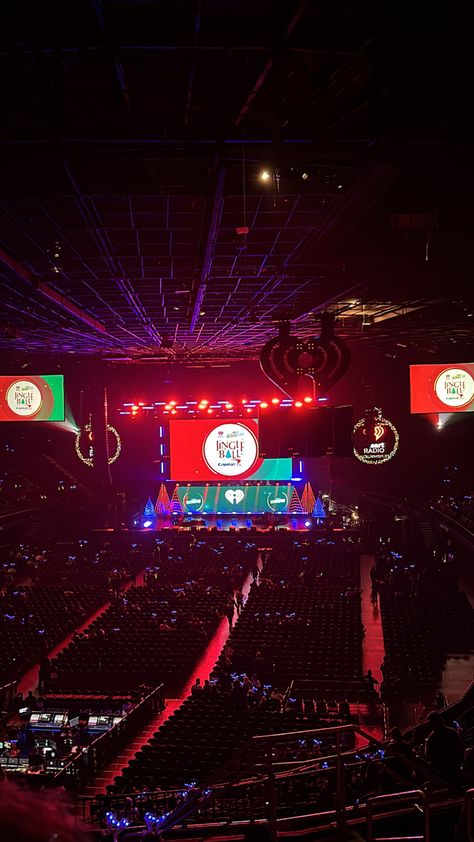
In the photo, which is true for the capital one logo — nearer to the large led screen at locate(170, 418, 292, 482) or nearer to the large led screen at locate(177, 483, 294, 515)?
the large led screen at locate(177, 483, 294, 515)

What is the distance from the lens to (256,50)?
5.71 metres

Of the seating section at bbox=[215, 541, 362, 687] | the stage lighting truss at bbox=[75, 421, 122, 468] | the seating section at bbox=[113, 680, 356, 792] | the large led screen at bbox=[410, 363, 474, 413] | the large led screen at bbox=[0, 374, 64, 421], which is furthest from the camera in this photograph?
the stage lighting truss at bbox=[75, 421, 122, 468]

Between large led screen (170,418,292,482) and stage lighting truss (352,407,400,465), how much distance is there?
17.3 feet

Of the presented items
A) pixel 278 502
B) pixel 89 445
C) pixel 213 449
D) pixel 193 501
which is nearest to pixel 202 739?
pixel 89 445

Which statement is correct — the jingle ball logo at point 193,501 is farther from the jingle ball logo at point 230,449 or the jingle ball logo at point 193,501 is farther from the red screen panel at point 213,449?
the jingle ball logo at point 230,449

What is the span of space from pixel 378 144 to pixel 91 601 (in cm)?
2176

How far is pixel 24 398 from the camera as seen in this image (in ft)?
86.4

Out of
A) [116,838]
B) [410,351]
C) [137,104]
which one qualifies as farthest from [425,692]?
[410,351]

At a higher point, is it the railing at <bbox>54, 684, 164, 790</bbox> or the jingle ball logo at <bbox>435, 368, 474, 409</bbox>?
the jingle ball logo at <bbox>435, 368, 474, 409</bbox>

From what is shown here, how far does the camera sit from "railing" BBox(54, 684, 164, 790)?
12445 mm

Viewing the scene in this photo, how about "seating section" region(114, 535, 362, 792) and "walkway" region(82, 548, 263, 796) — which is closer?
"seating section" region(114, 535, 362, 792)

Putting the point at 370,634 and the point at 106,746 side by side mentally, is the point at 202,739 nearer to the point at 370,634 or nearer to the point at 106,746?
the point at 106,746

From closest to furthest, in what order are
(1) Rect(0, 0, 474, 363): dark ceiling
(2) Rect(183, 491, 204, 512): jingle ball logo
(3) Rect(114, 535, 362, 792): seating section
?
1. (1) Rect(0, 0, 474, 363): dark ceiling
2. (3) Rect(114, 535, 362, 792): seating section
3. (2) Rect(183, 491, 204, 512): jingle ball logo

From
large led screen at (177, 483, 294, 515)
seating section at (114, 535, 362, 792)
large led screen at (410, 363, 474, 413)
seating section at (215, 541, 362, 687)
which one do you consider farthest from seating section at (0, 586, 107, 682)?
large led screen at (410, 363, 474, 413)
